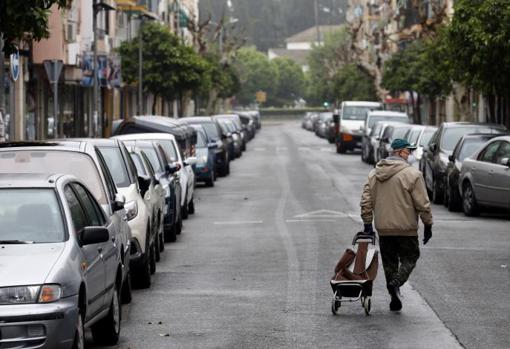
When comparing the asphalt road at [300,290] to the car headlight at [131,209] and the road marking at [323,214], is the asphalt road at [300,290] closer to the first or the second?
the road marking at [323,214]

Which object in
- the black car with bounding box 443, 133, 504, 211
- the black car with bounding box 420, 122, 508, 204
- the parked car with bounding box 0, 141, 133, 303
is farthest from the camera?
the black car with bounding box 420, 122, 508, 204

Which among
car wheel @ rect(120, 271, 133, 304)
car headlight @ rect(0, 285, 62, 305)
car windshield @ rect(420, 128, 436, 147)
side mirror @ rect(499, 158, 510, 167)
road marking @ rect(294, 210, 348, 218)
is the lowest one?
road marking @ rect(294, 210, 348, 218)

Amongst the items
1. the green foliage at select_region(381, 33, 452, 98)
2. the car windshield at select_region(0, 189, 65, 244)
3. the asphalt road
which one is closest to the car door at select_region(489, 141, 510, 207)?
the asphalt road

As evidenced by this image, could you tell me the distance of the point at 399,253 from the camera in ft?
44.8

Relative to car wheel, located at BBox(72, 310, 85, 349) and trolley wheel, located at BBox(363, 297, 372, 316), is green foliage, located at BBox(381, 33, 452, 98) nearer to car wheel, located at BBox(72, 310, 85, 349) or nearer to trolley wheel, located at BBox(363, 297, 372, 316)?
trolley wheel, located at BBox(363, 297, 372, 316)

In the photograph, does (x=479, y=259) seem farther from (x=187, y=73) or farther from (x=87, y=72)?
(x=187, y=73)

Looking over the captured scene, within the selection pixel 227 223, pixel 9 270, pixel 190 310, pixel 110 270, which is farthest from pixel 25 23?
pixel 9 270

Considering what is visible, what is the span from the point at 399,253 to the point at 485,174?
11.9 metres

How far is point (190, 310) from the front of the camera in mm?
13703

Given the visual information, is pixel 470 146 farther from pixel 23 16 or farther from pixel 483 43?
pixel 23 16

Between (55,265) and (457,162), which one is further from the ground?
(55,265)

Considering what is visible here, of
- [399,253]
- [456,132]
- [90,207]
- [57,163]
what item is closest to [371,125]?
[456,132]

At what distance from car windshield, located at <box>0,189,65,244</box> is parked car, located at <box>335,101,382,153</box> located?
50.7m

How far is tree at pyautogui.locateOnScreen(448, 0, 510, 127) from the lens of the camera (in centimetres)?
3750
